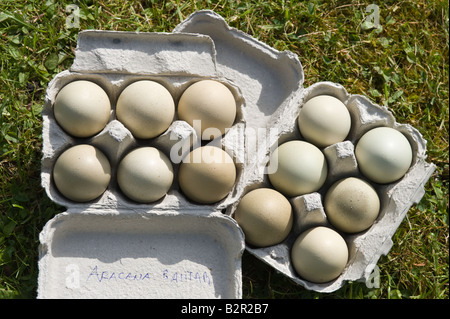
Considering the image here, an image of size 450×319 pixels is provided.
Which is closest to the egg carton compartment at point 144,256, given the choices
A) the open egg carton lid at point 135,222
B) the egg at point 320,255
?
the open egg carton lid at point 135,222

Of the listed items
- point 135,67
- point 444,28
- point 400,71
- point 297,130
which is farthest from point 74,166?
point 444,28

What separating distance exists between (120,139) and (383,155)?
1015 millimetres

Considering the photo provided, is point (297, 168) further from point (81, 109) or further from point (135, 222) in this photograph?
point (81, 109)

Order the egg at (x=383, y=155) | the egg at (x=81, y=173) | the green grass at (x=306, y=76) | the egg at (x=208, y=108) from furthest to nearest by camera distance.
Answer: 1. the green grass at (x=306, y=76)
2. the egg at (x=383, y=155)
3. the egg at (x=208, y=108)
4. the egg at (x=81, y=173)

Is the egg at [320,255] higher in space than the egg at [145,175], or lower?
lower

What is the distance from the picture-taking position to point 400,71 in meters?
2.80

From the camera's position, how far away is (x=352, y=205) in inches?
87.6

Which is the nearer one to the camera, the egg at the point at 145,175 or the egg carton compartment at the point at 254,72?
the egg at the point at 145,175

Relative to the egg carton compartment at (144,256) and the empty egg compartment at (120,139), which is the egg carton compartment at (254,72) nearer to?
the empty egg compartment at (120,139)

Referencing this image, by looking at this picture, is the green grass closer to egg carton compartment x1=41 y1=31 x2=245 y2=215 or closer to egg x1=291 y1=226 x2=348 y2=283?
egg x1=291 y1=226 x2=348 y2=283

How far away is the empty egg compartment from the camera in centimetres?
209

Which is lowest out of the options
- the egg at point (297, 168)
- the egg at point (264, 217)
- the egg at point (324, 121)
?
the egg at point (264, 217)

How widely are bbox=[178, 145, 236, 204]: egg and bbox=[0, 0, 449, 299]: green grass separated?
0.44m

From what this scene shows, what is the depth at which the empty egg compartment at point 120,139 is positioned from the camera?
2.09m
